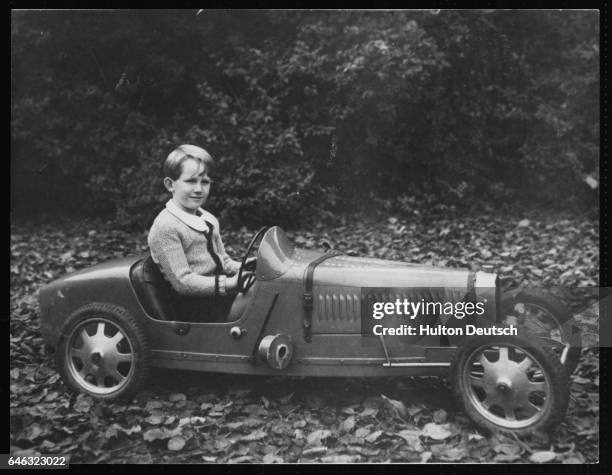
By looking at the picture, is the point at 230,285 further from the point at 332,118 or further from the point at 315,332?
the point at 332,118

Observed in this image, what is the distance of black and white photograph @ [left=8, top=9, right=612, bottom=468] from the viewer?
123 inches

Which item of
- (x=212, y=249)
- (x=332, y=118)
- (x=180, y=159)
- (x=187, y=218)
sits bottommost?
(x=212, y=249)

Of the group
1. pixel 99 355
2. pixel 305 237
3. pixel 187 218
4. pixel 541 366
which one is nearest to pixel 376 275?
pixel 541 366

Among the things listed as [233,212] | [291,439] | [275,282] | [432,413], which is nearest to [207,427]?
[291,439]

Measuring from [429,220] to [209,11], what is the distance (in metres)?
3.33

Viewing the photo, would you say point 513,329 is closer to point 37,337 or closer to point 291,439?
point 291,439

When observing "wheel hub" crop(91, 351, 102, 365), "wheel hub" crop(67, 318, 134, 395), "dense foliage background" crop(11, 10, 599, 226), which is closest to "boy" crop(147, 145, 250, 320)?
"wheel hub" crop(67, 318, 134, 395)

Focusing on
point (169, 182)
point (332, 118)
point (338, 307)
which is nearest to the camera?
point (338, 307)

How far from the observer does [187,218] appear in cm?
355

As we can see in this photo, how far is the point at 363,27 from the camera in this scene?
5570 millimetres

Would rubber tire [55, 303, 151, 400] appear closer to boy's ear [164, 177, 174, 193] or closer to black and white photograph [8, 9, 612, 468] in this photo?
black and white photograph [8, 9, 612, 468]

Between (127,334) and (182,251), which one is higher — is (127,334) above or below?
A: below

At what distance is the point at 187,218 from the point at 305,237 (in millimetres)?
2448

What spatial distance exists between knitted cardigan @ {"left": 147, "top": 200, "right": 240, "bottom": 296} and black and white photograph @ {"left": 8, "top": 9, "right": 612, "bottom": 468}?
13mm
